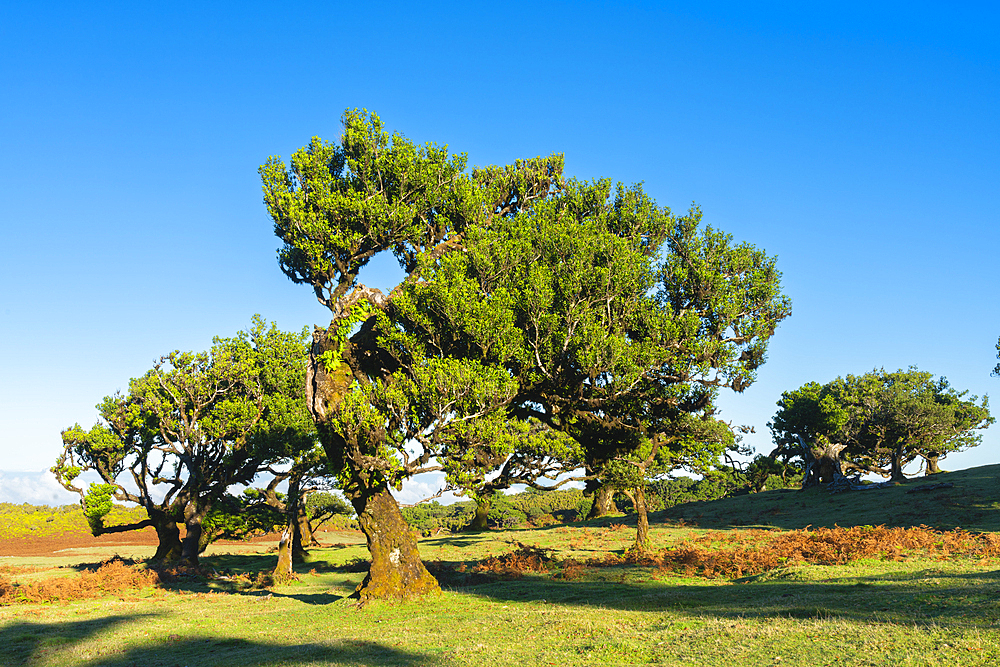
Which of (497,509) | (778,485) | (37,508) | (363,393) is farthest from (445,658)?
(37,508)

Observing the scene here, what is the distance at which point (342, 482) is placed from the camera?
21844mm

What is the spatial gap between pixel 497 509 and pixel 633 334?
56.2 meters

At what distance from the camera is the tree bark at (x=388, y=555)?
69.9 ft

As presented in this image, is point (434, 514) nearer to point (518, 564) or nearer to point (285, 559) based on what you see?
point (285, 559)

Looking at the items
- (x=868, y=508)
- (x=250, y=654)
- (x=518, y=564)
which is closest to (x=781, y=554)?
(x=518, y=564)

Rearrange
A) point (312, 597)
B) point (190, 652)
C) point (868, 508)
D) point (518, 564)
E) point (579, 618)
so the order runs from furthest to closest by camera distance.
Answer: point (868, 508)
point (518, 564)
point (312, 597)
point (579, 618)
point (190, 652)

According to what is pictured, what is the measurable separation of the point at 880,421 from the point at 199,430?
6725cm

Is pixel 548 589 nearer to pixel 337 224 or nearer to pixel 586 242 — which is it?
pixel 586 242

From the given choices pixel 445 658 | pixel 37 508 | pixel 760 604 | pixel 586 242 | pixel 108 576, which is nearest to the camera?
pixel 445 658

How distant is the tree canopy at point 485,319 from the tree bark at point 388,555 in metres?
0.07

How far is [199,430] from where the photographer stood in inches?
1658

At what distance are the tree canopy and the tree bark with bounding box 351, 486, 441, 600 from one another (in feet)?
0.23

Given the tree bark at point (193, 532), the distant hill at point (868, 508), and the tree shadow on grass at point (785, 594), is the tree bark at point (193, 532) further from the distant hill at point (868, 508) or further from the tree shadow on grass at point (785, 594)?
the distant hill at point (868, 508)

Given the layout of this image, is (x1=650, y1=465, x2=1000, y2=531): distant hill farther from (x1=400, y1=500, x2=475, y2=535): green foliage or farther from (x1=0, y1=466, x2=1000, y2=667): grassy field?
(x1=400, y1=500, x2=475, y2=535): green foliage
